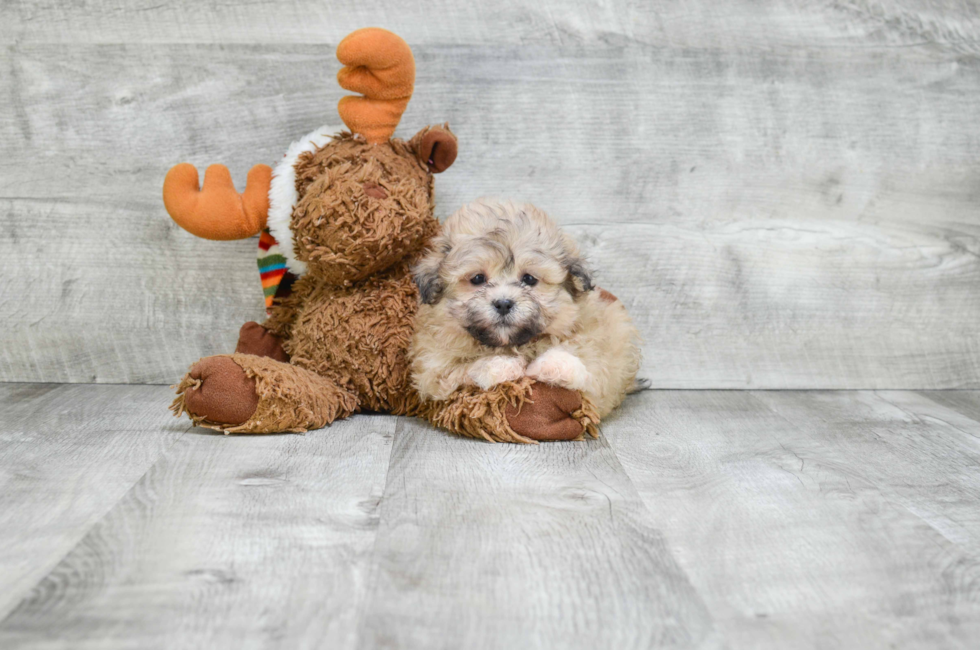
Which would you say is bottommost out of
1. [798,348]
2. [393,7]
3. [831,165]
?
[798,348]

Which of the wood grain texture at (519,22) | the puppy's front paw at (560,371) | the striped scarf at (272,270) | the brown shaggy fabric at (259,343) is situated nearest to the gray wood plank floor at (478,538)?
the puppy's front paw at (560,371)

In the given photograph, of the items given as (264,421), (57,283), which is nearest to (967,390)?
(264,421)

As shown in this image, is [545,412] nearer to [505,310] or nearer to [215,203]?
[505,310]

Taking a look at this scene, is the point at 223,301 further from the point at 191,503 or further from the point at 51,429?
the point at 191,503

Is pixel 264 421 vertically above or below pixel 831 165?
below

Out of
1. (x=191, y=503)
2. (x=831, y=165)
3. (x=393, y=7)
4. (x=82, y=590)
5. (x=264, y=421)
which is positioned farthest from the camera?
(x=831, y=165)

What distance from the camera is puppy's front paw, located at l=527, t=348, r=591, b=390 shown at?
4.84ft

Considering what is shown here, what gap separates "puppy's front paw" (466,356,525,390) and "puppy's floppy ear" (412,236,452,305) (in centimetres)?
16

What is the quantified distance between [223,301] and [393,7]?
85 centimetres

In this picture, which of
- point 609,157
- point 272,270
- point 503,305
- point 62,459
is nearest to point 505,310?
point 503,305

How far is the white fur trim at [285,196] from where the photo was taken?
1.62 metres

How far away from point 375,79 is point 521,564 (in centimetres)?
104

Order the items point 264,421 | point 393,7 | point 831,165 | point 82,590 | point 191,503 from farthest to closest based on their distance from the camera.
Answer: point 831,165, point 393,7, point 264,421, point 191,503, point 82,590

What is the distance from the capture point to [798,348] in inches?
82.5
